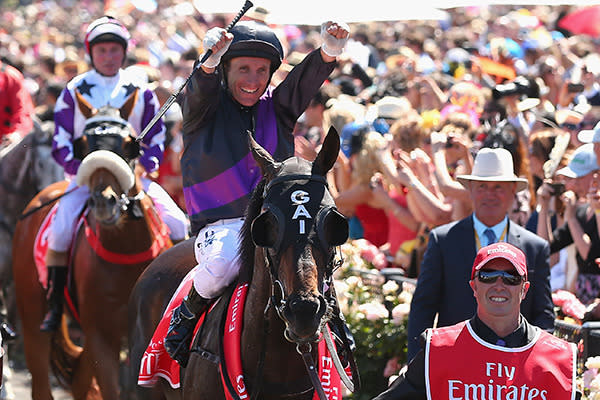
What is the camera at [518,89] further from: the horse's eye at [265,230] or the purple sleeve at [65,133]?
the horse's eye at [265,230]

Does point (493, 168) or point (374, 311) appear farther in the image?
point (374, 311)

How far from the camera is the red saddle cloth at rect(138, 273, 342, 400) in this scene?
5.09 m

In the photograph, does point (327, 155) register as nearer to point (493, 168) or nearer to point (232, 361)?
point (232, 361)

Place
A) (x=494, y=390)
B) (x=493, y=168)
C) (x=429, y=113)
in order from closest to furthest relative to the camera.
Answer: (x=494, y=390) < (x=493, y=168) < (x=429, y=113)

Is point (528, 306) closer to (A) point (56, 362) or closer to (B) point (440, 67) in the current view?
(A) point (56, 362)

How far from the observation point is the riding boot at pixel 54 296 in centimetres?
869

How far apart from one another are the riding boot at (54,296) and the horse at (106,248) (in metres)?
0.07

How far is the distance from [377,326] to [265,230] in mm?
3488

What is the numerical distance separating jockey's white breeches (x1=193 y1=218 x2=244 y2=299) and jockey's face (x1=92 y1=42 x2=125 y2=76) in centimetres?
381

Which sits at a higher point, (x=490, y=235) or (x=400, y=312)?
(x=490, y=235)

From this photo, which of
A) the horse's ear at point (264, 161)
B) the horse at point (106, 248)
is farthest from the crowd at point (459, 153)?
the horse's ear at point (264, 161)

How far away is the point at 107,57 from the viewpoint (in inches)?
363

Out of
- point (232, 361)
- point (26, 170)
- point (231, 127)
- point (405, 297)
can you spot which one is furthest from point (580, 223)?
point (26, 170)

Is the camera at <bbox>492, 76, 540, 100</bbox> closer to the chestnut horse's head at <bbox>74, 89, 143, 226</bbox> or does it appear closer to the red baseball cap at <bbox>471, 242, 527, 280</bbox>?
the chestnut horse's head at <bbox>74, 89, 143, 226</bbox>
